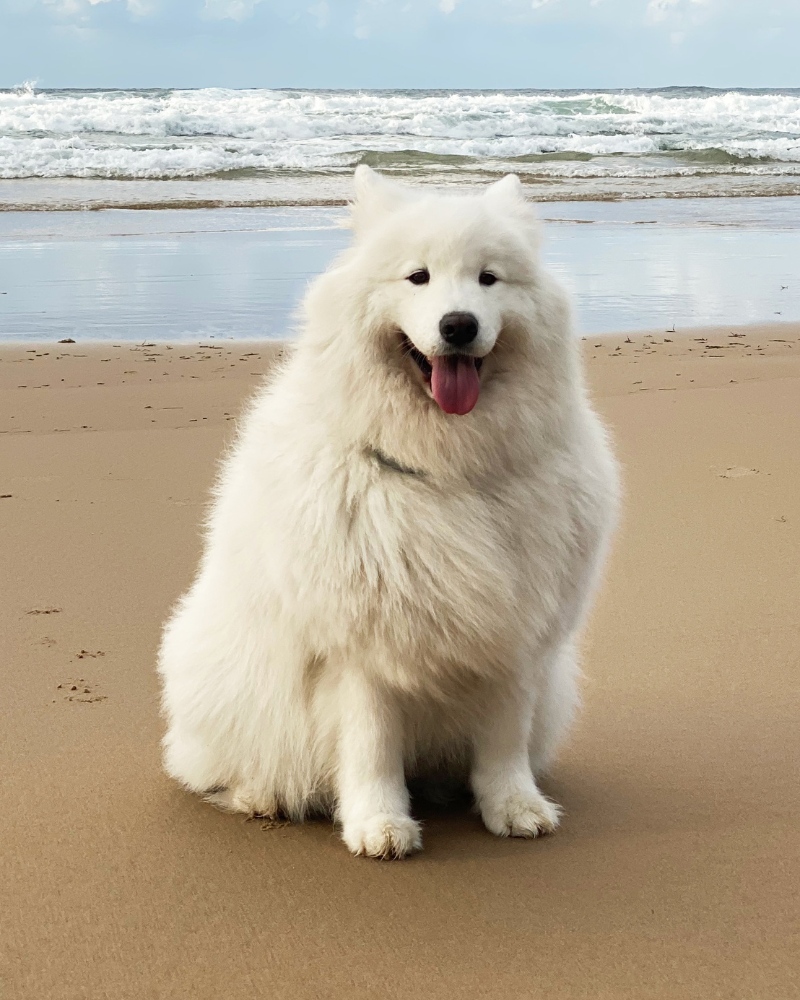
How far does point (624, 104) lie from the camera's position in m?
41.2

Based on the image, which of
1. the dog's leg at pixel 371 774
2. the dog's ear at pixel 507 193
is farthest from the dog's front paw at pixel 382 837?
the dog's ear at pixel 507 193

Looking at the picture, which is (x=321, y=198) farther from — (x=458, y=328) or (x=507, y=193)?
(x=458, y=328)

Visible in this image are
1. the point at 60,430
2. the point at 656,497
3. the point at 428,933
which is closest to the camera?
the point at 428,933

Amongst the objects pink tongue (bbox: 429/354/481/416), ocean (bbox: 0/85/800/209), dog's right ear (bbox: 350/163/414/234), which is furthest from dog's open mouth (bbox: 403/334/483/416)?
ocean (bbox: 0/85/800/209)

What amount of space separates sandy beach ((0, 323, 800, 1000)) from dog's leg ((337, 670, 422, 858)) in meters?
0.08

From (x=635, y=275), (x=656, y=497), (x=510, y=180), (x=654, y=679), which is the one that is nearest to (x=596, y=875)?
(x=654, y=679)

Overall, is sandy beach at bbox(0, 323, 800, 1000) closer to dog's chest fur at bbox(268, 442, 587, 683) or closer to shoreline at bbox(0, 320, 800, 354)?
dog's chest fur at bbox(268, 442, 587, 683)

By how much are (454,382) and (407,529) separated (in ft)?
1.13

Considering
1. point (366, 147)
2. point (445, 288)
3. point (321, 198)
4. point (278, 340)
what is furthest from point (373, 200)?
point (366, 147)

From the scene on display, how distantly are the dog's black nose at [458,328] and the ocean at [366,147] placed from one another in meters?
17.2

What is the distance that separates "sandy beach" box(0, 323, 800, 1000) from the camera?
2309 mm

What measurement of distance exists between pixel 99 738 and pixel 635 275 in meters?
9.83

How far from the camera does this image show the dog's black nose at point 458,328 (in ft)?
8.39

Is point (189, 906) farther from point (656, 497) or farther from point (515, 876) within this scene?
point (656, 497)
